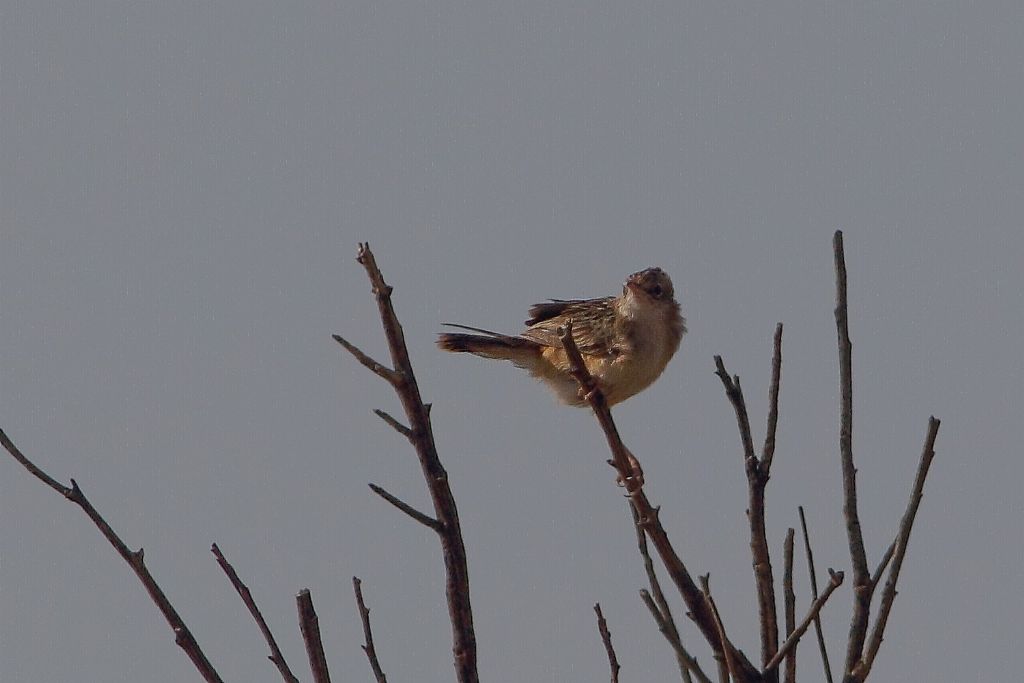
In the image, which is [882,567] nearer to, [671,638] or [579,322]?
[671,638]

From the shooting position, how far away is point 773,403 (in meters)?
3.42

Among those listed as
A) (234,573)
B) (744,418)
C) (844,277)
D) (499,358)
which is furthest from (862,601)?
(499,358)

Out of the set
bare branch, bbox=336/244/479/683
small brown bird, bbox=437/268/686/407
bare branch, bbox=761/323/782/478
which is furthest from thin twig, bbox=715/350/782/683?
small brown bird, bbox=437/268/686/407

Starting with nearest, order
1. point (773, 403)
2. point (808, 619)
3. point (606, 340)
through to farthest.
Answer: point (808, 619) → point (773, 403) → point (606, 340)

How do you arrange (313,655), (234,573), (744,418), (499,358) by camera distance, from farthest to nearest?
(499,358) → (744,418) → (234,573) → (313,655)

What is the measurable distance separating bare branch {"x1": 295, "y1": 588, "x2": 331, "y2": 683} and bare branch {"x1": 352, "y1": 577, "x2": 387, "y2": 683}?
0.29 metres

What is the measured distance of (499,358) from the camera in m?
8.66

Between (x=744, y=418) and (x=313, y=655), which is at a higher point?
(x=744, y=418)

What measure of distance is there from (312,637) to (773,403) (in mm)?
1294

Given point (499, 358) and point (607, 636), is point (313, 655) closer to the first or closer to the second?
point (607, 636)

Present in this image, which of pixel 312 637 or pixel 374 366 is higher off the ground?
pixel 374 366

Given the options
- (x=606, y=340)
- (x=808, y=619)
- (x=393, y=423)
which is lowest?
(x=808, y=619)

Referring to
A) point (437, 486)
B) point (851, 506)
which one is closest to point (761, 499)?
point (851, 506)

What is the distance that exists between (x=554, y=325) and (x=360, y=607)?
5.11 metres
